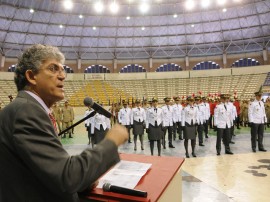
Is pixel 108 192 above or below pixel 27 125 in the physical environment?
below

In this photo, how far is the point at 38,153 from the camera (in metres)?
0.90

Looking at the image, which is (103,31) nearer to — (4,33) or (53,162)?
(4,33)

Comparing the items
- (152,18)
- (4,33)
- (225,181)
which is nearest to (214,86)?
(152,18)

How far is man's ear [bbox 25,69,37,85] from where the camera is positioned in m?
1.16

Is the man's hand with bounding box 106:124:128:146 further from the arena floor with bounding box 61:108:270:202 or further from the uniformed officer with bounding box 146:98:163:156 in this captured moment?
the uniformed officer with bounding box 146:98:163:156

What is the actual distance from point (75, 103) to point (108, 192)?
24154mm

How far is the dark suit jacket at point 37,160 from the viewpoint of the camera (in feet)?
2.96

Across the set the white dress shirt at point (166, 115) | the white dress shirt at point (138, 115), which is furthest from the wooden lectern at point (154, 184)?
the white dress shirt at point (138, 115)

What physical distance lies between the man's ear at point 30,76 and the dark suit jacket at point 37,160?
0.12 m

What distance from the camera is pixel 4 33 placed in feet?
80.3

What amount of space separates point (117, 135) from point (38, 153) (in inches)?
14.3

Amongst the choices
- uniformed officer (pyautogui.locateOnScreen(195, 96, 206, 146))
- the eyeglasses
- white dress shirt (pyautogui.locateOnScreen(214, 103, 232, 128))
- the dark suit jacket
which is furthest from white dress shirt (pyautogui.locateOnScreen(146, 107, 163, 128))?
the dark suit jacket

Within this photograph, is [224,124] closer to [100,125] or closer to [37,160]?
[100,125]

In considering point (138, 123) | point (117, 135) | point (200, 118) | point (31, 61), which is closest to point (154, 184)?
point (117, 135)
